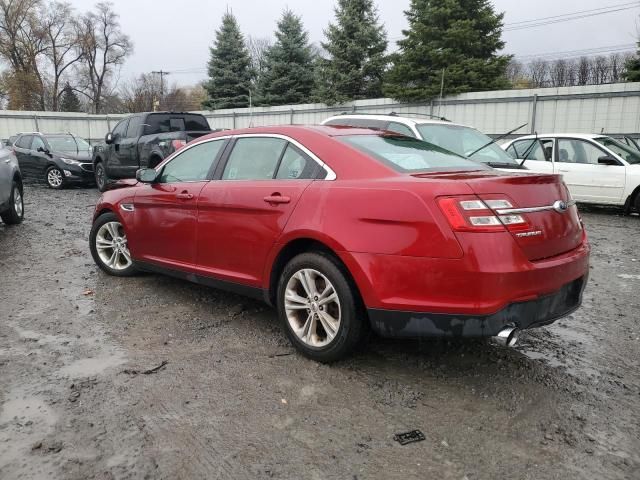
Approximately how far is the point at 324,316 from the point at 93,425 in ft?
4.73

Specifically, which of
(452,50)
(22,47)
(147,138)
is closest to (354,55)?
(452,50)

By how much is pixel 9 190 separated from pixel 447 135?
264 inches

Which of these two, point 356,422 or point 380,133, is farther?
point 380,133

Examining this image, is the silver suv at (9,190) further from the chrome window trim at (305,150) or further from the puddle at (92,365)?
the puddle at (92,365)

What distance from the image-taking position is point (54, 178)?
14969mm

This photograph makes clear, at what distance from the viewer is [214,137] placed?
15.4 feet

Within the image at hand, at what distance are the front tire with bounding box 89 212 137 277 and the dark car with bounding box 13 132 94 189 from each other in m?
10.1

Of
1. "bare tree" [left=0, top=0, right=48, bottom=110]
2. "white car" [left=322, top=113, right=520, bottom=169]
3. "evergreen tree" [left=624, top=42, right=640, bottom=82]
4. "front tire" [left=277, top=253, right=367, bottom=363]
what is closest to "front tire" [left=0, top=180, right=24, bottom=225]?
"white car" [left=322, top=113, right=520, bottom=169]

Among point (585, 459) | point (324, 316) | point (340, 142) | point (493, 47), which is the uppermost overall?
point (493, 47)

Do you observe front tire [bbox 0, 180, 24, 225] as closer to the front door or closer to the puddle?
the front door

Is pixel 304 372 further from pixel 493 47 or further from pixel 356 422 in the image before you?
pixel 493 47

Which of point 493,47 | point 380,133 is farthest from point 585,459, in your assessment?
point 493,47

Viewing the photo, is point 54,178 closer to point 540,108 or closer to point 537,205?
point 540,108

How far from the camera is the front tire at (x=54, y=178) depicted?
48.8ft
